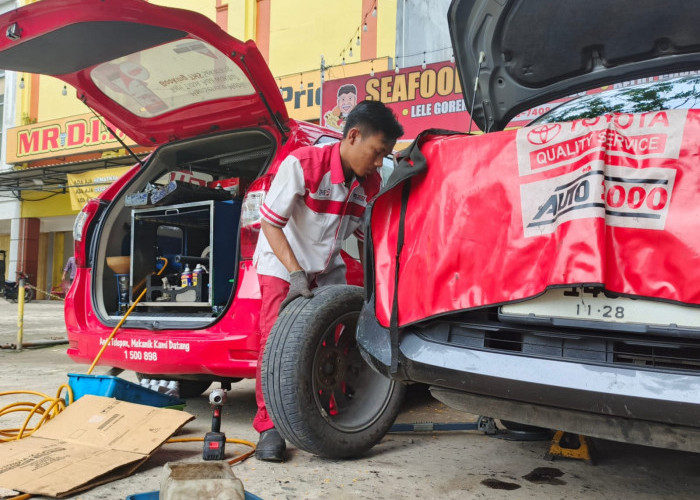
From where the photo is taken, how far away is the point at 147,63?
3201 mm

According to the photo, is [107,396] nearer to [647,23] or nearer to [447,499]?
[447,499]

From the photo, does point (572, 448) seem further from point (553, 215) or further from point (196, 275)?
point (196, 275)

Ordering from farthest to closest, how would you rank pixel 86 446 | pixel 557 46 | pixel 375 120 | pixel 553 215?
1. pixel 557 46
2. pixel 375 120
3. pixel 86 446
4. pixel 553 215

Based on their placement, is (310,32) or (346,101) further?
(310,32)

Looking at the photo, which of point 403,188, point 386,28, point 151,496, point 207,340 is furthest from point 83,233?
point 386,28

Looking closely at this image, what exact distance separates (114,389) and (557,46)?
2818mm

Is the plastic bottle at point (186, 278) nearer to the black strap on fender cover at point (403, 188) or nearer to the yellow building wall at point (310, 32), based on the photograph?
the black strap on fender cover at point (403, 188)

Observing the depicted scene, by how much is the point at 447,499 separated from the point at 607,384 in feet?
2.65

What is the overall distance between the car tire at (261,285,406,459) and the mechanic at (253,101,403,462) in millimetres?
147

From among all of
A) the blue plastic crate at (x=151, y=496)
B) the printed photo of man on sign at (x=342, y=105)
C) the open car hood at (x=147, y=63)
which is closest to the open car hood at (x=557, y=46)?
the open car hood at (x=147, y=63)

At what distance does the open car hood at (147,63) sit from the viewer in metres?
2.76

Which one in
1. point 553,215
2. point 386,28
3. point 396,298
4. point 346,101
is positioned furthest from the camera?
point 386,28

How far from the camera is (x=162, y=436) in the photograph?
8.53 ft

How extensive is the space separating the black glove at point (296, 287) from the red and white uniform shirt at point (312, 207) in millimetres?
134
